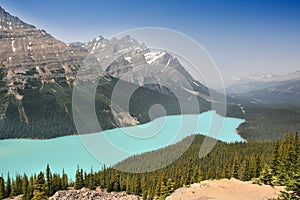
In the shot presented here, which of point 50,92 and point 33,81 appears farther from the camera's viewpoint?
point 33,81

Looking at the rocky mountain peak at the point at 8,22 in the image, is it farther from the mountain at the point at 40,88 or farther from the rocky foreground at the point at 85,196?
the rocky foreground at the point at 85,196

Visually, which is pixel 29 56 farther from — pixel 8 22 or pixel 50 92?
pixel 8 22

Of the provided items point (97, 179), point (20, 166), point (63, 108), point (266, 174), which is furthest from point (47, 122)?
point (266, 174)

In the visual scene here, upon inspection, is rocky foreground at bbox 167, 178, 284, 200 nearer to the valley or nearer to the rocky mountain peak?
the valley

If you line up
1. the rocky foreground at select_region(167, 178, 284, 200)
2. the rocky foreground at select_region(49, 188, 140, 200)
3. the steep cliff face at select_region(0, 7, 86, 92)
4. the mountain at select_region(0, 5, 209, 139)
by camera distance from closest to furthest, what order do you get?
the rocky foreground at select_region(167, 178, 284, 200)
the rocky foreground at select_region(49, 188, 140, 200)
the mountain at select_region(0, 5, 209, 139)
the steep cliff face at select_region(0, 7, 86, 92)

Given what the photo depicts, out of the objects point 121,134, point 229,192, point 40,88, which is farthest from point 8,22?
point 229,192

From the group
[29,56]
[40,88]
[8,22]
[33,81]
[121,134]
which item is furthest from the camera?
[8,22]

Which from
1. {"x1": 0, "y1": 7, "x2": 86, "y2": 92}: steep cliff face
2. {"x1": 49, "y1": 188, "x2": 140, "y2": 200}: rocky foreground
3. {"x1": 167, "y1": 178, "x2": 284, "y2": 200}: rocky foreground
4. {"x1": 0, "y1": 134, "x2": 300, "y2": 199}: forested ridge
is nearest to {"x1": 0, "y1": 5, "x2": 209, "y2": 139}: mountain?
{"x1": 0, "y1": 7, "x2": 86, "y2": 92}: steep cliff face

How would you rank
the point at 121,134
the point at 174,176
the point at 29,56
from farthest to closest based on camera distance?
the point at 29,56
the point at 174,176
the point at 121,134

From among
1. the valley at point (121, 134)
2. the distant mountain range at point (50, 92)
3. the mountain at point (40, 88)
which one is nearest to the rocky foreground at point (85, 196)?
the valley at point (121, 134)

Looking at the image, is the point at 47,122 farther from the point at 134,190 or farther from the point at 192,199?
the point at 192,199

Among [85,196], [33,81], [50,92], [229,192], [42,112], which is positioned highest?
[33,81]
